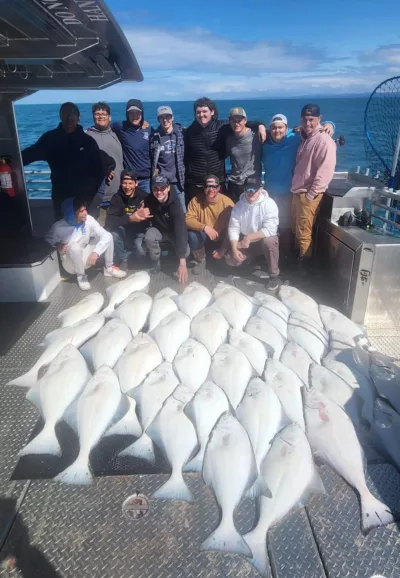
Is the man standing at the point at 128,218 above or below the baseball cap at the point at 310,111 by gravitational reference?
below

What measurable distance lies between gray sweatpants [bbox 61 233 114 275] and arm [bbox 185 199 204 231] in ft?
2.94

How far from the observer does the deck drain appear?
6.35ft

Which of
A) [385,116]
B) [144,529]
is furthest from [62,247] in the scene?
[385,116]

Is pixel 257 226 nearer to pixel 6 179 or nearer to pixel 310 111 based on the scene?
pixel 310 111

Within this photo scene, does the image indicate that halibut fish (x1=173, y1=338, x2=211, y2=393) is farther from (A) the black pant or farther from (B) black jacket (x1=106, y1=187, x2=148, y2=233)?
(A) the black pant

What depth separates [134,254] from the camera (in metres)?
4.80

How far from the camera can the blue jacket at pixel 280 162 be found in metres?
4.76

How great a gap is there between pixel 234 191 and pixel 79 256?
2.05 meters

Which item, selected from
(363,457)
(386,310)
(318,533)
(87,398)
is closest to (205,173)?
(386,310)

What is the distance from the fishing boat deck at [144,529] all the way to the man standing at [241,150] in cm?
357

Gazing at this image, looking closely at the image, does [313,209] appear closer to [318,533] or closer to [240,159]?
[240,159]

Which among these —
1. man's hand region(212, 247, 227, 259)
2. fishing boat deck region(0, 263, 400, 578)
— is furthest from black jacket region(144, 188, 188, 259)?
fishing boat deck region(0, 263, 400, 578)

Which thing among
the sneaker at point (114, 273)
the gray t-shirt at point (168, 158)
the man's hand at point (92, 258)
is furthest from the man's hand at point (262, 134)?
the man's hand at point (92, 258)

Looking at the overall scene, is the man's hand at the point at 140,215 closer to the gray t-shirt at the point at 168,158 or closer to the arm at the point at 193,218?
the arm at the point at 193,218
